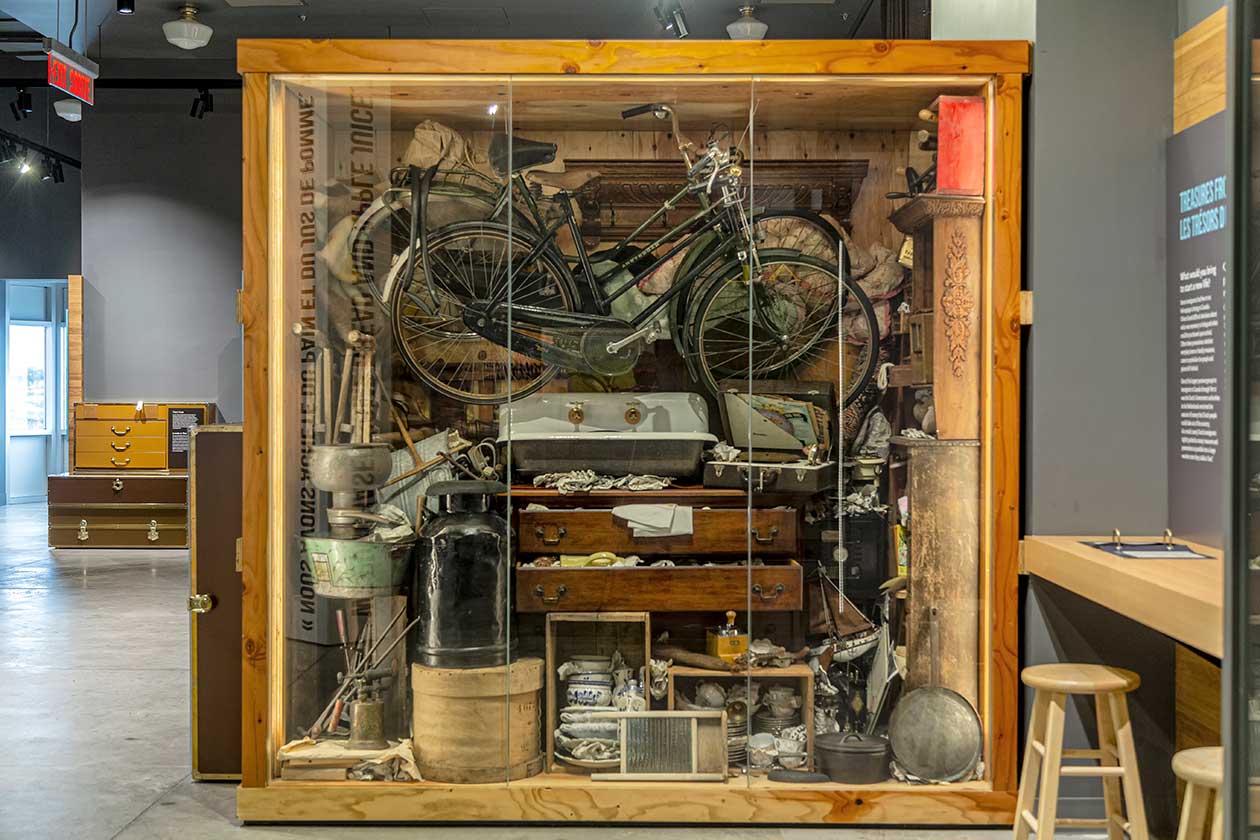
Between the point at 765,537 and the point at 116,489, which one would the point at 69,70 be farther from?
the point at 765,537

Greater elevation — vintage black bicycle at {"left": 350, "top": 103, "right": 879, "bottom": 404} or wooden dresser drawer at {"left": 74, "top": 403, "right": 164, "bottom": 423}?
vintage black bicycle at {"left": 350, "top": 103, "right": 879, "bottom": 404}

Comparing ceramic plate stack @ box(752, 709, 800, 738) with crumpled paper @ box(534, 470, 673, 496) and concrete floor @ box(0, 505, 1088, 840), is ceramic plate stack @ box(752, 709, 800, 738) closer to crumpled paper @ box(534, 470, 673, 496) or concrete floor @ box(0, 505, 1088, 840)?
concrete floor @ box(0, 505, 1088, 840)

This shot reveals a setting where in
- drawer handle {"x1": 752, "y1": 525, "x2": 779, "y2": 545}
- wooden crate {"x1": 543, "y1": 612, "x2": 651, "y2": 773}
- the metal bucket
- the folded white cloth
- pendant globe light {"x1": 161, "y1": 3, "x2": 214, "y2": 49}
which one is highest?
pendant globe light {"x1": 161, "y1": 3, "x2": 214, "y2": 49}

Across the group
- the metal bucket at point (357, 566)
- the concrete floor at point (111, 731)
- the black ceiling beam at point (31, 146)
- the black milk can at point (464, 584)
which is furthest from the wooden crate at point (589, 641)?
the black ceiling beam at point (31, 146)

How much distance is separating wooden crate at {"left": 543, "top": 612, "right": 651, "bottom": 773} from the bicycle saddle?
1.46m

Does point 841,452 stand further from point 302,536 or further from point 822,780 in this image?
point 302,536

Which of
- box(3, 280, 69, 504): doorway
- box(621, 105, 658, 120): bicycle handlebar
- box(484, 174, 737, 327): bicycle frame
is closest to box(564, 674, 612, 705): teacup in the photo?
box(484, 174, 737, 327): bicycle frame

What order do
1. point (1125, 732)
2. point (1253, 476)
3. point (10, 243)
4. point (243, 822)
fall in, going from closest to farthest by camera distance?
point (1253, 476) < point (1125, 732) < point (243, 822) < point (10, 243)

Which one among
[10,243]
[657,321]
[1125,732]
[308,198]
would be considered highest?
[10,243]

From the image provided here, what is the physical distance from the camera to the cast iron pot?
3.63 meters

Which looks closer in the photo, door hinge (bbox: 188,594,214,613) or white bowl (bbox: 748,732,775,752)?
white bowl (bbox: 748,732,775,752)

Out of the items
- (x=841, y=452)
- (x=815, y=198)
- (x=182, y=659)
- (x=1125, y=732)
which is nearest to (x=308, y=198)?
(x=815, y=198)

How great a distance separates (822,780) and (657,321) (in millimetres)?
1563

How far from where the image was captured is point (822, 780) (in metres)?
3.63
